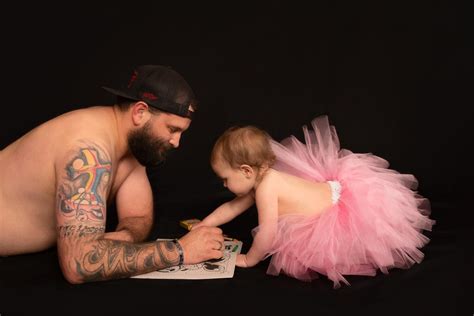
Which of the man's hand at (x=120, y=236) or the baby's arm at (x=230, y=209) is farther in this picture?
the baby's arm at (x=230, y=209)

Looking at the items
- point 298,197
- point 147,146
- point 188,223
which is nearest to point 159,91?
point 147,146

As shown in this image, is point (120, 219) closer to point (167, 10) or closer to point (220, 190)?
point (220, 190)

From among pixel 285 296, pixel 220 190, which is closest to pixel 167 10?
pixel 220 190

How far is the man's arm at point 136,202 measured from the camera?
3.03m

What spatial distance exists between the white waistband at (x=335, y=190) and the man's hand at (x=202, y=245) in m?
0.56

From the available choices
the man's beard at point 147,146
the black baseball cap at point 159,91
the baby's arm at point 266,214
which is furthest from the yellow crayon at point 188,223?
the black baseball cap at point 159,91

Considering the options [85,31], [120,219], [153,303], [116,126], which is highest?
[85,31]

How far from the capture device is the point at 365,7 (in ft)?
13.0

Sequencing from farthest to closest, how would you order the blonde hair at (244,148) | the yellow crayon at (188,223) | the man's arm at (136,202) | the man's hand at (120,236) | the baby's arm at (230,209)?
the yellow crayon at (188,223), the man's arm at (136,202), the baby's arm at (230,209), the man's hand at (120,236), the blonde hair at (244,148)

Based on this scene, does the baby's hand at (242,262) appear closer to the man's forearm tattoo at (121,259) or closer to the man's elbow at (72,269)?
the man's forearm tattoo at (121,259)

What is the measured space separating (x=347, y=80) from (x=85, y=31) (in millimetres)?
1802

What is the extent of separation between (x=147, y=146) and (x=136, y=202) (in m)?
0.47

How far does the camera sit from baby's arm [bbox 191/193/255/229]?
2910 millimetres

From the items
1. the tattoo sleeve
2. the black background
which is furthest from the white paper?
the black background
